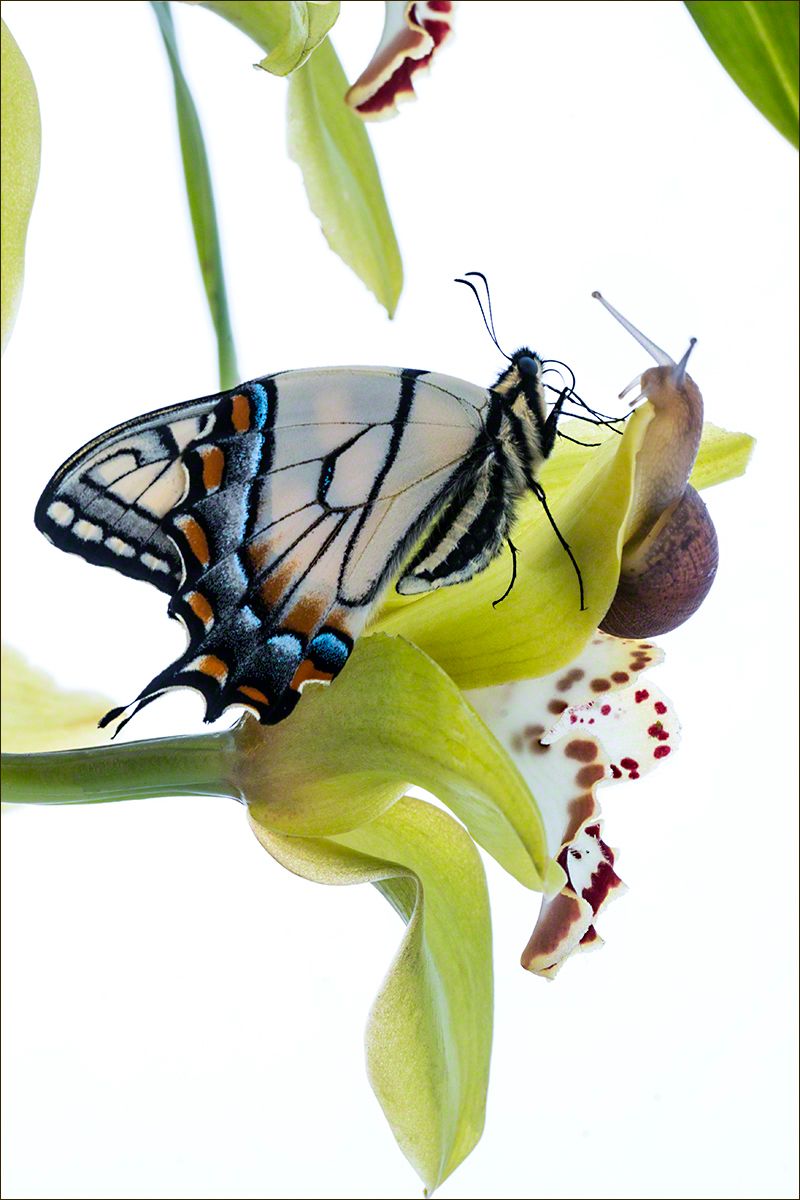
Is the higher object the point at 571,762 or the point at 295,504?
the point at 295,504

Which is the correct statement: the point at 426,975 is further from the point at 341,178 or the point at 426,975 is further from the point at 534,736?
the point at 341,178

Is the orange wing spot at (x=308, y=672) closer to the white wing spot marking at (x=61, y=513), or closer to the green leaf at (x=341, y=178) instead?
the white wing spot marking at (x=61, y=513)

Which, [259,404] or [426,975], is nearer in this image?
[259,404]

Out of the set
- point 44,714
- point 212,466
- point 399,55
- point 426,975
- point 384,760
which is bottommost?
point 44,714

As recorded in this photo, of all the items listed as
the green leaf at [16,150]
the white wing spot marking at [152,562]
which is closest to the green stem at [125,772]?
the white wing spot marking at [152,562]

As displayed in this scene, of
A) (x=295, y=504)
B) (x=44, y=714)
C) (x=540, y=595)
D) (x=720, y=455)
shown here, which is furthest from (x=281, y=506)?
(x=44, y=714)

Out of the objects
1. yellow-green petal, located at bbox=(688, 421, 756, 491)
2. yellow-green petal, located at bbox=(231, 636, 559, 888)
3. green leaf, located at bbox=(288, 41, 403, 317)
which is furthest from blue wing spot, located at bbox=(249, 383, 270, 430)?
green leaf, located at bbox=(288, 41, 403, 317)

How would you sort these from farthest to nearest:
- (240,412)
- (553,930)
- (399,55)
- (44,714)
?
1. (44,714)
2. (399,55)
3. (553,930)
4. (240,412)
